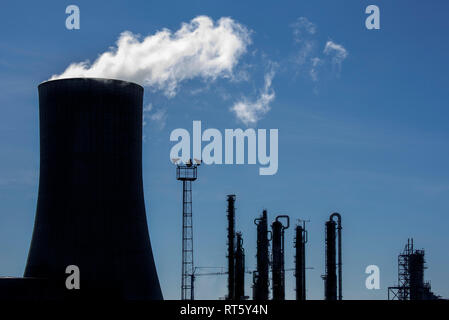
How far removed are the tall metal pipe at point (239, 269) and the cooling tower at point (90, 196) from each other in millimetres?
8574

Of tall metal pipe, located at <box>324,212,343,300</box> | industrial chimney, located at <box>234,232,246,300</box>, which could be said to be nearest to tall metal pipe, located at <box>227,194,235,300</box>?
industrial chimney, located at <box>234,232,246,300</box>

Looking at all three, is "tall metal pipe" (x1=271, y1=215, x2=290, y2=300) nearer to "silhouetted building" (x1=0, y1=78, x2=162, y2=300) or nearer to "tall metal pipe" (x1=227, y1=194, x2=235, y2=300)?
"tall metal pipe" (x1=227, y1=194, x2=235, y2=300)

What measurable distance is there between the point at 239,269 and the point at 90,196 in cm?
1406

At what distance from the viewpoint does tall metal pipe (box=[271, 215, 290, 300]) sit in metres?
59.1

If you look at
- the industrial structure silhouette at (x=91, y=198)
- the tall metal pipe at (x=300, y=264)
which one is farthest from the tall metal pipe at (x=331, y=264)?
the industrial structure silhouette at (x=91, y=198)

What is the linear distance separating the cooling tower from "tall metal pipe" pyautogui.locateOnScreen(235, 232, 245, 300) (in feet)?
28.1

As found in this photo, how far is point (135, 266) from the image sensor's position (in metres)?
53.9

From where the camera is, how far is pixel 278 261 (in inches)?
2330

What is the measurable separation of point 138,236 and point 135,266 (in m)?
2.06

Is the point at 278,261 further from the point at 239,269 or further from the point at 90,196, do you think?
the point at 90,196

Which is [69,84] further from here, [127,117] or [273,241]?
[273,241]

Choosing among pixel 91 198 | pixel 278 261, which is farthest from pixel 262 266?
pixel 91 198

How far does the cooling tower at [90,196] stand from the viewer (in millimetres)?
52562
